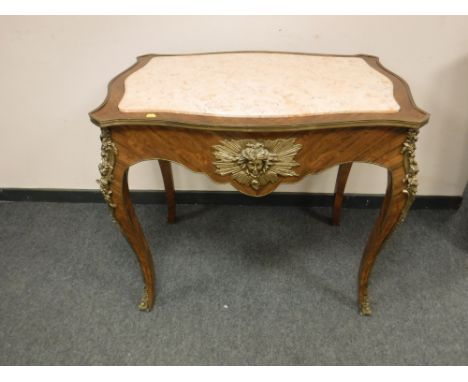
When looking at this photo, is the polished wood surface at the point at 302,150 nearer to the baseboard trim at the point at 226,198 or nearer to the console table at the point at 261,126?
the console table at the point at 261,126

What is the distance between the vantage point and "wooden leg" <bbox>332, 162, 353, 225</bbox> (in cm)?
120

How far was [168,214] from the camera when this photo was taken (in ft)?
4.43

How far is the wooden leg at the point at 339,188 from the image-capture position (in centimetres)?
120

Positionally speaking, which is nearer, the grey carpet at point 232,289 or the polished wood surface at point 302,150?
the polished wood surface at point 302,150

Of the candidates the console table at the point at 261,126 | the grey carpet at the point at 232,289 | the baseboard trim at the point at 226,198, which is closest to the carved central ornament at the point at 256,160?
the console table at the point at 261,126

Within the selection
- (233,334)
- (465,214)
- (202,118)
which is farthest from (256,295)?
(465,214)

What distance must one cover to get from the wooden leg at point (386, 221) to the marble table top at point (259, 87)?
16cm

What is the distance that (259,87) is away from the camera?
0.81 m

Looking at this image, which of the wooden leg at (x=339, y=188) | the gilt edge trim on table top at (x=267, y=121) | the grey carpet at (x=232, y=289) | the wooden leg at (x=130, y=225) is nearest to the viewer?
the gilt edge trim on table top at (x=267, y=121)

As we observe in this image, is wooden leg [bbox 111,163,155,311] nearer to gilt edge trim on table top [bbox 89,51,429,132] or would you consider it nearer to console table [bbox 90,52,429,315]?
console table [bbox 90,52,429,315]

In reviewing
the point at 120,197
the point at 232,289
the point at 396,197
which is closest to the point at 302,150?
the point at 396,197

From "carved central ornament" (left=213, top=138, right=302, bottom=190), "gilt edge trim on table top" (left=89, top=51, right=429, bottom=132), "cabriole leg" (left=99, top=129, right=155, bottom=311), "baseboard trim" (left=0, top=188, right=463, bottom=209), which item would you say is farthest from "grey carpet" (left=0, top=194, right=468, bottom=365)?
"gilt edge trim on table top" (left=89, top=51, right=429, bottom=132)

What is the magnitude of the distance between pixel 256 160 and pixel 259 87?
6.8 inches

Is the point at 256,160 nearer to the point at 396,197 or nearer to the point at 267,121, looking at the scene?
the point at 267,121
